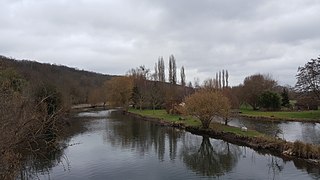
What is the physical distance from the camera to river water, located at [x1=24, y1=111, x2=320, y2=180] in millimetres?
21000

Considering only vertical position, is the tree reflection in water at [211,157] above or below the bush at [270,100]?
below

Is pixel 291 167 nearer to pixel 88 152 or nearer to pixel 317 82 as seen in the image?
pixel 88 152

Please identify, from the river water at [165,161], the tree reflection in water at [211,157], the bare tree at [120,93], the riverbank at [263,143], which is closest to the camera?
the river water at [165,161]

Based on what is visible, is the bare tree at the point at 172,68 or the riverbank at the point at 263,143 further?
the bare tree at the point at 172,68

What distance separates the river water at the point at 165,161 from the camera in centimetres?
2100

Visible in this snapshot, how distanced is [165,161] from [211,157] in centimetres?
424

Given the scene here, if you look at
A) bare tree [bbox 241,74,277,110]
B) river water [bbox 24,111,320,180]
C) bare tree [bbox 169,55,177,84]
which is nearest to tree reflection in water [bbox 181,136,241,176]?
river water [bbox 24,111,320,180]

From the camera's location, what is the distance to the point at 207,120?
38.0 meters

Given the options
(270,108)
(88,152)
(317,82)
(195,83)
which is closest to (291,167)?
(88,152)

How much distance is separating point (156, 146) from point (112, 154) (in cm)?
544

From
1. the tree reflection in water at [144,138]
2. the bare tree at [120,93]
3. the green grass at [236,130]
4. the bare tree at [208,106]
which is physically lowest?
the tree reflection in water at [144,138]

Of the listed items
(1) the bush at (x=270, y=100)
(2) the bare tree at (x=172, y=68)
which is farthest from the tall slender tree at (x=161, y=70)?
(1) the bush at (x=270, y=100)

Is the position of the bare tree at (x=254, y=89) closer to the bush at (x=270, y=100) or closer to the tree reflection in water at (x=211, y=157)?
the bush at (x=270, y=100)

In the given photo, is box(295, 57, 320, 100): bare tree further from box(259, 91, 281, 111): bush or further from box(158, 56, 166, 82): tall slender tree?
box(158, 56, 166, 82): tall slender tree
